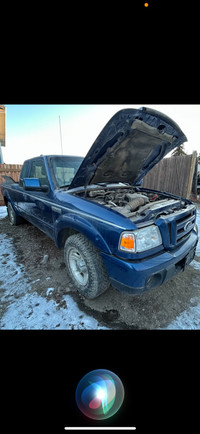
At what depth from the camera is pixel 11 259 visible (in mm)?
2951

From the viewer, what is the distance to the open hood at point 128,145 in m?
1.84

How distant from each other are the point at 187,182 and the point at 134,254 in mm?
6755

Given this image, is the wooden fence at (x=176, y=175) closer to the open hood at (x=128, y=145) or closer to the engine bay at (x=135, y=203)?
the open hood at (x=128, y=145)

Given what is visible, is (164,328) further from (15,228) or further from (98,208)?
(15,228)

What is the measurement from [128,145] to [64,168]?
45.0 inches

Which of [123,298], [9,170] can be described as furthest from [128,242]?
[9,170]

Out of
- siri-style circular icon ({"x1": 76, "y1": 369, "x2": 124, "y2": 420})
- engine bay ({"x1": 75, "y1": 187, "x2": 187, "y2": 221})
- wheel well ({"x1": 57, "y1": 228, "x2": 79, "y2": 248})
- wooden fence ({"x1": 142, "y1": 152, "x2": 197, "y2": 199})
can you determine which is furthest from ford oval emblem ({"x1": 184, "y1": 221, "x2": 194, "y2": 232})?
wooden fence ({"x1": 142, "y1": 152, "x2": 197, "y2": 199})

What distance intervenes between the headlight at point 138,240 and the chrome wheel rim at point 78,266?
67cm

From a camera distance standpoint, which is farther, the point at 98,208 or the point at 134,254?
the point at 98,208

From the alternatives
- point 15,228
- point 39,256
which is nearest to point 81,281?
point 39,256

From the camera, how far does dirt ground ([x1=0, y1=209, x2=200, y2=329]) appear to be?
165 cm

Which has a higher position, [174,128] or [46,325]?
[174,128]

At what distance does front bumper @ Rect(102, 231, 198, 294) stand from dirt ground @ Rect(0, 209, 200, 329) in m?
0.46

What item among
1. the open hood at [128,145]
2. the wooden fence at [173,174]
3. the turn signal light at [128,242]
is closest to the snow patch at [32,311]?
the turn signal light at [128,242]
